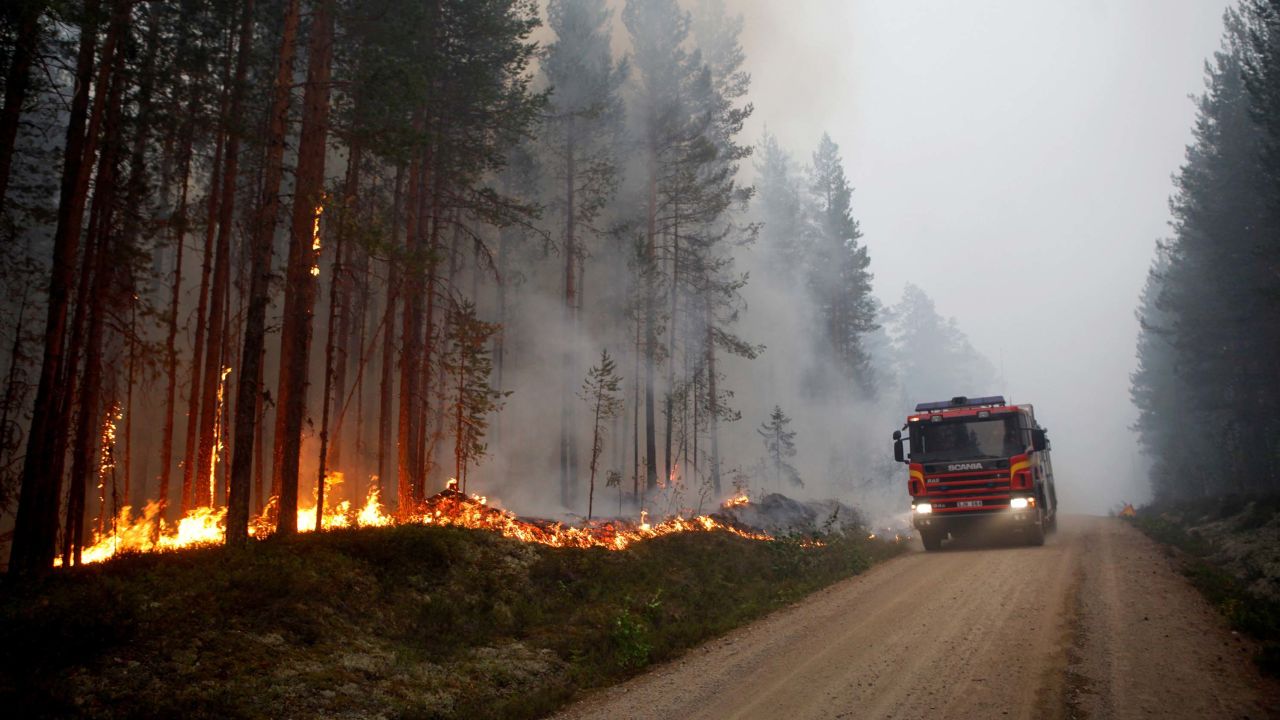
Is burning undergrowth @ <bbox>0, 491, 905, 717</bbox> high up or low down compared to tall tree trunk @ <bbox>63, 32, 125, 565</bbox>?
down

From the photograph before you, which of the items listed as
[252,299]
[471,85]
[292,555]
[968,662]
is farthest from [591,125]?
[968,662]

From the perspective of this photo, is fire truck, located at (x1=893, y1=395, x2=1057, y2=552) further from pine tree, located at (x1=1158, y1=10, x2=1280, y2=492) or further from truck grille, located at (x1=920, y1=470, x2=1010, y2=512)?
pine tree, located at (x1=1158, y1=10, x2=1280, y2=492)

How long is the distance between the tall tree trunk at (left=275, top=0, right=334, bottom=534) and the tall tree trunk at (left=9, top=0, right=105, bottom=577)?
302 centimetres

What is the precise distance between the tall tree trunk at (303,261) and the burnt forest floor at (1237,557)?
1336 cm

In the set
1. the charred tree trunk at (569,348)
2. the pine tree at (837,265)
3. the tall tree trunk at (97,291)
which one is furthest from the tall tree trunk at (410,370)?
the pine tree at (837,265)

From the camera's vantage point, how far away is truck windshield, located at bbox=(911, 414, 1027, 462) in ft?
59.9

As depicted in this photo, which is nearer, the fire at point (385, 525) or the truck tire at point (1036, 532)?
the fire at point (385, 525)

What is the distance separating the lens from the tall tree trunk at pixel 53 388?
33.3 ft

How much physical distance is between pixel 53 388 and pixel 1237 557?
21706 millimetres

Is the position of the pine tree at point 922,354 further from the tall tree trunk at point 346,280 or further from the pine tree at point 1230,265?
the tall tree trunk at point 346,280

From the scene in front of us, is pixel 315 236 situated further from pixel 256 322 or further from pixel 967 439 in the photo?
pixel 967 439

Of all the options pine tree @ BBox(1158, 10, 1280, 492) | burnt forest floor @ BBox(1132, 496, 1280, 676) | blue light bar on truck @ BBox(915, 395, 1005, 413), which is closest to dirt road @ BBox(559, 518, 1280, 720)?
burnt forest floor @ BBox(1132, 496, 1280, 676)

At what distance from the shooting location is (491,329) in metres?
17.3

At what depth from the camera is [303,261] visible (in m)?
12.7
